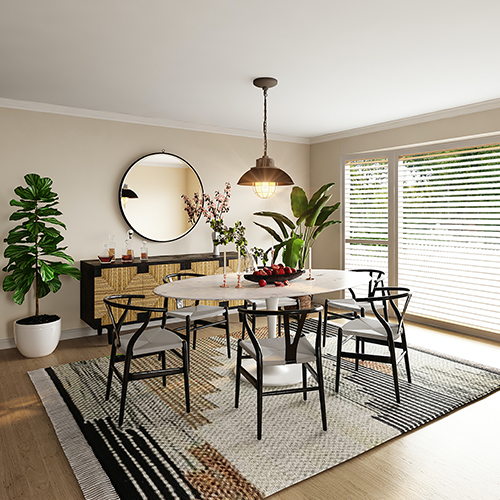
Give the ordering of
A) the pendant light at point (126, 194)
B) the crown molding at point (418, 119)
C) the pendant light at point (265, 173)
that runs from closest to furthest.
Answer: the pendant light at point (265, 173), the crown molding at point (418, 119), the pendant light at point (126, 194)

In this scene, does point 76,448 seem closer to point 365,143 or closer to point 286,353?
point 286,353

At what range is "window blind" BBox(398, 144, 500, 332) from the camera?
452 cm

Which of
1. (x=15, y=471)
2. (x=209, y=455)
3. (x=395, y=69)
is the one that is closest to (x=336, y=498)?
(x=209, y=455)

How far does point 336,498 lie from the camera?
1979mm

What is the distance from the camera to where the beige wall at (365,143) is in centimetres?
446

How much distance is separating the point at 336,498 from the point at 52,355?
3120 millimetres

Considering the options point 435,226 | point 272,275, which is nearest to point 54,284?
point 272,275

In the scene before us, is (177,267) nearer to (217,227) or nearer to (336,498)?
(217,227)

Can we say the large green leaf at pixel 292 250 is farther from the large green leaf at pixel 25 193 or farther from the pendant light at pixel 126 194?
the large green leaf at pixel 25 193

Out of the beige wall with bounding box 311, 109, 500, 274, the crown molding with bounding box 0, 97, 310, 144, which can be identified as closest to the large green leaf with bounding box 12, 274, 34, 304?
the crown molding with bounding box 0, 97, 310, 144

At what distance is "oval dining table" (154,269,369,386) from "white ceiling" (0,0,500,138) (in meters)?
1.69

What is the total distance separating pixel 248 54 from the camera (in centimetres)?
299

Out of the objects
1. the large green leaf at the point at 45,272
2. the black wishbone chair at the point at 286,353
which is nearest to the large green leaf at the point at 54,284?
the large green leaf at the point at 45,272

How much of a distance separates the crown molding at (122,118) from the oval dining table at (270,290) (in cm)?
233
